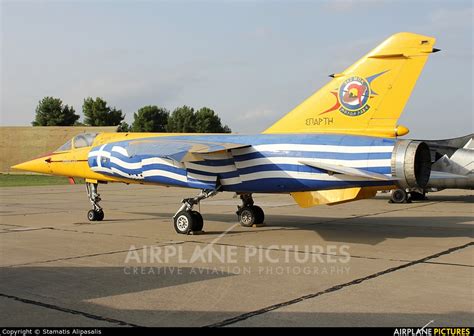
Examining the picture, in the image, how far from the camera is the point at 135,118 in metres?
91.3

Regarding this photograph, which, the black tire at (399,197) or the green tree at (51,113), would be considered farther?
the green tree at (51,113)

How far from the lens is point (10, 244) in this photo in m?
10.3

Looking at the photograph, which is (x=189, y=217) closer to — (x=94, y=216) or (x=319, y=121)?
(x=319, y=121)

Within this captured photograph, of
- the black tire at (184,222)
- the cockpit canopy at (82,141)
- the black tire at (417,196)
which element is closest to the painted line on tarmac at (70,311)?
the black tire at (184,222)

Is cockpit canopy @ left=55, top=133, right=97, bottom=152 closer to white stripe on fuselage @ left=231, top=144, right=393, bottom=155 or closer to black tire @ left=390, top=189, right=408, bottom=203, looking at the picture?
white stripe on fuselage @ left=231, top=144, right=393, bottom=155

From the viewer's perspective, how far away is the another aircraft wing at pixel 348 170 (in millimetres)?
9414

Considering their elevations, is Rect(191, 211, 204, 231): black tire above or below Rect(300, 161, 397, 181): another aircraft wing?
below

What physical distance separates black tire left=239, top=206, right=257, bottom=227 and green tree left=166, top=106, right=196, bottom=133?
275 ft

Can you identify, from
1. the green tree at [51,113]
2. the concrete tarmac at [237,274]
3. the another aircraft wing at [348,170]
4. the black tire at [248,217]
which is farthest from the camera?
the green tree at [51,113]

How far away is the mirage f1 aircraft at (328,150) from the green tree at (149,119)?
78.5 metres

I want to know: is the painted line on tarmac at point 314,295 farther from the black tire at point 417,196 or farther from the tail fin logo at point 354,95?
the black tire at point 417,196

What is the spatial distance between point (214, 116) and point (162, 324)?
96.6 meters

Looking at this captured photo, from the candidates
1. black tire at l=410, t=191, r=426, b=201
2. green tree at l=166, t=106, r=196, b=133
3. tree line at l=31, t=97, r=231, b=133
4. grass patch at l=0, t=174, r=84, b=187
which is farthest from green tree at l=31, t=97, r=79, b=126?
black tire at l=410, t=191, r=426, b=201

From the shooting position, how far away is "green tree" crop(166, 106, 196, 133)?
96625 mm
